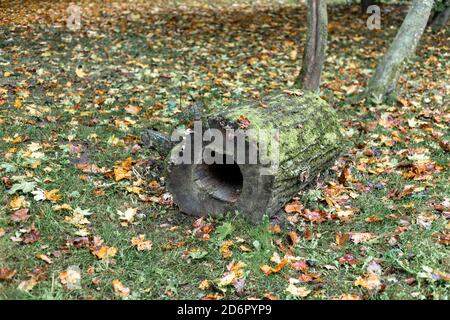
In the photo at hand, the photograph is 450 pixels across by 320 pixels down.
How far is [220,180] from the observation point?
5.19m

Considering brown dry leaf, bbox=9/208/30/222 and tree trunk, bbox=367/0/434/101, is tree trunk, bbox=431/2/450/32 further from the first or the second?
brown dry leaf, bbox=9/208/30/222

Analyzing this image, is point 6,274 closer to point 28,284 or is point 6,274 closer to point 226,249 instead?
point 28,284

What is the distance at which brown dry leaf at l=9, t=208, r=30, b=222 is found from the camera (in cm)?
448

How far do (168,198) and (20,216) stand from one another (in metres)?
1.41

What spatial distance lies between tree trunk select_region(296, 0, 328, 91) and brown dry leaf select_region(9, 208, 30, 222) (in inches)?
177

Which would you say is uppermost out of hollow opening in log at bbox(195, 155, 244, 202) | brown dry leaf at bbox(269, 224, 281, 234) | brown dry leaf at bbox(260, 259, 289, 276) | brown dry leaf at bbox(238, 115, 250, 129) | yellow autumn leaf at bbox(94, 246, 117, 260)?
brown dry leaf at bbox(238, 115, 250, 129)

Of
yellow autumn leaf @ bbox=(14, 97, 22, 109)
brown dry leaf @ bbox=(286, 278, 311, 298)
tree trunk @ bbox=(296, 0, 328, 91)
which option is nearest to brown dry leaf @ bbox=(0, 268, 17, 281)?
brown dry leaf @ bbox=(286, 278, 311, 298)

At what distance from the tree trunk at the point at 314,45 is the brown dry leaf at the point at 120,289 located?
4633 mm

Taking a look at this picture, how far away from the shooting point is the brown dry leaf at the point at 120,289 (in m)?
3.87

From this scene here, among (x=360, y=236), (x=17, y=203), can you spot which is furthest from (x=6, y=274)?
(x=360, y=236)

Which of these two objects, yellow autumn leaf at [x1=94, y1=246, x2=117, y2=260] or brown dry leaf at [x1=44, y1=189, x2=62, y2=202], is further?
brown dry leaf at [x1=44, y1=189, x2=62, y2=202]

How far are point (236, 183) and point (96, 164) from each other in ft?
5.22

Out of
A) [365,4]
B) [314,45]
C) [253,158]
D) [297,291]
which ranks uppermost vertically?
[314,45]

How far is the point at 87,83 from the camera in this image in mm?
7988
